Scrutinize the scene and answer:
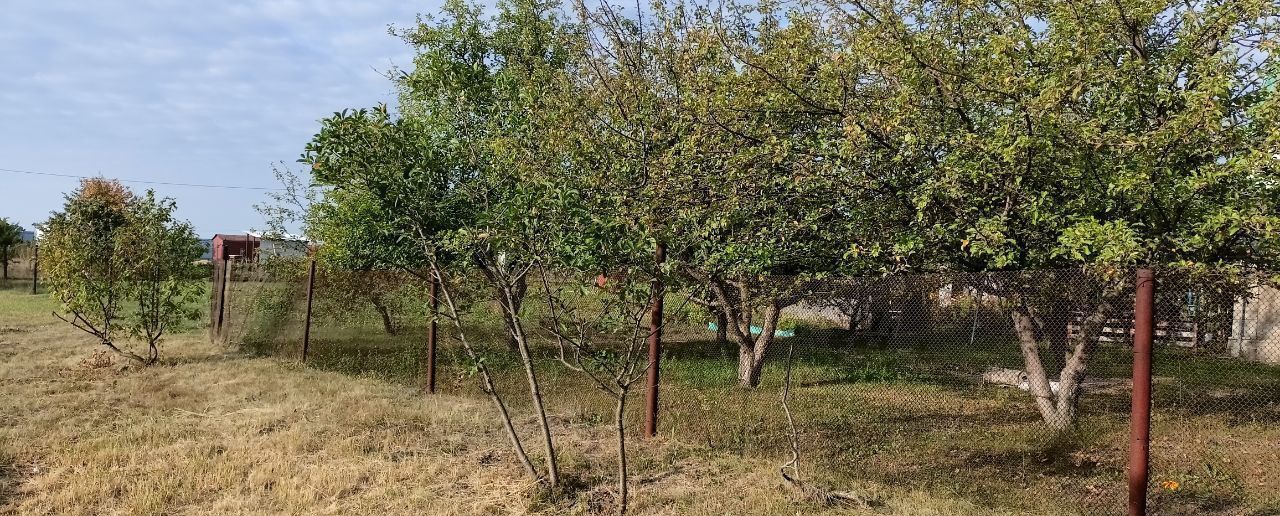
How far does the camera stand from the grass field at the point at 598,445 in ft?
14.2

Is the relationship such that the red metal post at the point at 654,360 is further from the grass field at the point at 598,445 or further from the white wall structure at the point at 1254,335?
the white wall structure at the point at 1254,335

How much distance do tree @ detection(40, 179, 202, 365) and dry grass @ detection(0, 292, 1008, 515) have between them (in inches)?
82.0

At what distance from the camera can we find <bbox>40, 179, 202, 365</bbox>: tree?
30.7ft

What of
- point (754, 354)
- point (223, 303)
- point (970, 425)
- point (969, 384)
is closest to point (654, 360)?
point (969, 384)

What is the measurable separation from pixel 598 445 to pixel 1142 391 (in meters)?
3.25

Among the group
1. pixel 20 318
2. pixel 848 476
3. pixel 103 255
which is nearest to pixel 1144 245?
pixel 848 476

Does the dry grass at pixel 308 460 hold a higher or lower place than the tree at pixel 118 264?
lower

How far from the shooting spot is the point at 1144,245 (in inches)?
193

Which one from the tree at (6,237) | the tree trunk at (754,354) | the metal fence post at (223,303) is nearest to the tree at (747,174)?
the tree trunk at (754,354)

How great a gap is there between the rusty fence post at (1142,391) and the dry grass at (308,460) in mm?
759

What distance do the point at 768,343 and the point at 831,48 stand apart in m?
3.26

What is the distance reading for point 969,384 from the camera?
6289 mm

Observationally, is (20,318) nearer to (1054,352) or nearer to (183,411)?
(183,411)

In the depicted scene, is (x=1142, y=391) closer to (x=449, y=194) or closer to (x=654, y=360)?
(x=654, y=360)
